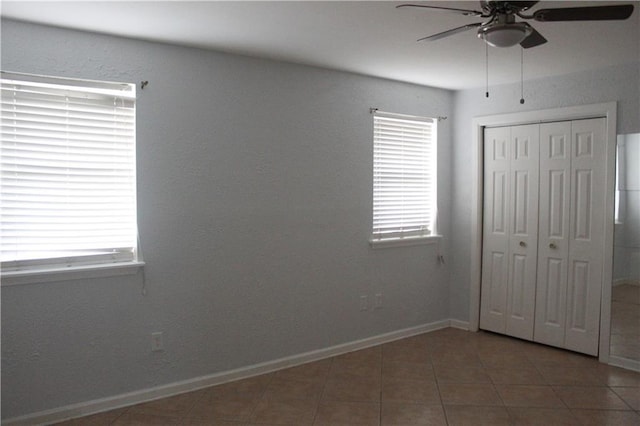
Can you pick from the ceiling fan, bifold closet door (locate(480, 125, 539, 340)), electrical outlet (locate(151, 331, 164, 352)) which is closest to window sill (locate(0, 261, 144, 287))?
electrical outlet (locate(151, 331, 164, 352))

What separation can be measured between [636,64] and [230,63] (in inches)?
123

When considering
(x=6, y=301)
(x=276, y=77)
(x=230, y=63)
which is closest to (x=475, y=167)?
(x=276, y=77)

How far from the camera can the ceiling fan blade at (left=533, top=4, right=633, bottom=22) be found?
2.11m

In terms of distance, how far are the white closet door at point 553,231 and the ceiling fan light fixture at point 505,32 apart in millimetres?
2491

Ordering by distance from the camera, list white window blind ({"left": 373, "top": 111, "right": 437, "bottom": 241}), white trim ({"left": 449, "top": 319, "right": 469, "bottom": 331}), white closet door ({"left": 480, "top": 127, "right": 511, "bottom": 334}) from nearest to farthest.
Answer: white window blind ({"left": 373, "top": 111, "right": 437, "bottom": 241}) → white closet door ({"left": 480, "top": 127, "right": 511, "bottom": 334}) → white trim ({"left": 449, "top": 319, "right": 469, "bottom": 331})

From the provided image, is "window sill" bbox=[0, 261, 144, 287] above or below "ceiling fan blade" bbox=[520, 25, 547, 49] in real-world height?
below

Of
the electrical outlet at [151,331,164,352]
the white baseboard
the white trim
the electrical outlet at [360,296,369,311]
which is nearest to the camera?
the white baseboard

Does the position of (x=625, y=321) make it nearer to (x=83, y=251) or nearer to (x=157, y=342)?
(x=157, y=342)

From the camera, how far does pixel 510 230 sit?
4.81 meters

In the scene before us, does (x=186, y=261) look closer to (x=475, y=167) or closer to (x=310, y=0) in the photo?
(x=310, y=0)

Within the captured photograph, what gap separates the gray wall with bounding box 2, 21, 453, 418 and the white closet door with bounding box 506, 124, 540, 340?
44.6 inches

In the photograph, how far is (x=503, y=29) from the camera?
2174mm

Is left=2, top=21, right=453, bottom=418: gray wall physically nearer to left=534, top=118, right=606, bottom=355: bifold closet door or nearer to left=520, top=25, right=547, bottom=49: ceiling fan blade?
left=534, top=118, right=606, bottom=355: bifold closet door

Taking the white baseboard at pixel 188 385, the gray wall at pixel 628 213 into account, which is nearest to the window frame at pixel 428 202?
the white baseboard at pixel 188 385
